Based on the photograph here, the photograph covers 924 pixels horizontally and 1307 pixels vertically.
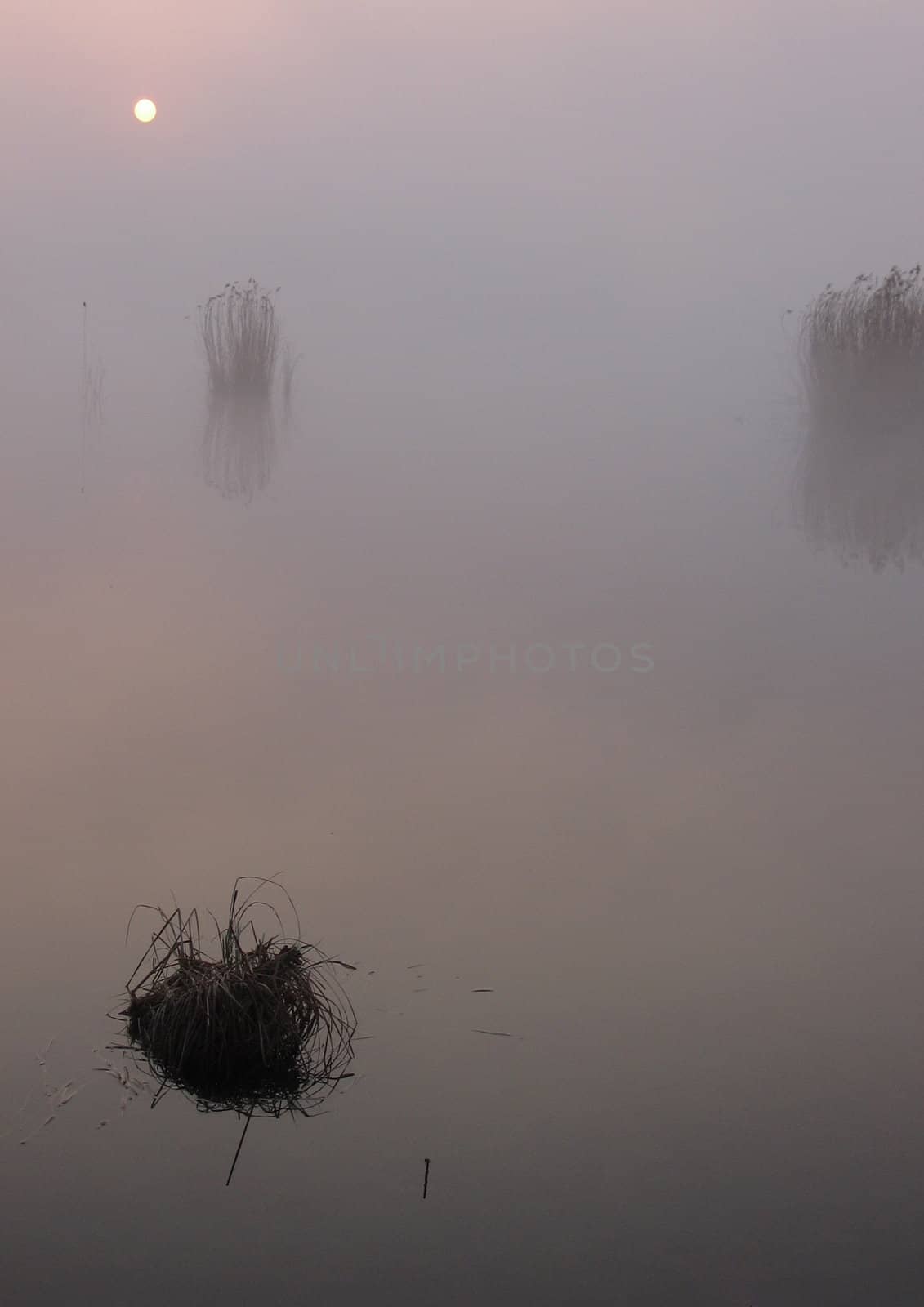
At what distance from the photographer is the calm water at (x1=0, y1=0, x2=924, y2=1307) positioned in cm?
172

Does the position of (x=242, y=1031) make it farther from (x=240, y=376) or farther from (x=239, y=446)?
(x=240, y=376)

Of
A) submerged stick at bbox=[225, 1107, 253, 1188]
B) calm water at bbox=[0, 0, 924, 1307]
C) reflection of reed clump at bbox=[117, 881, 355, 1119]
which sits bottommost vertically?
submerged stick at bbox=[225, 1107, 253, 1188]

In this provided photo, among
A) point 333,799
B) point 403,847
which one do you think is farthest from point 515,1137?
point 333,799

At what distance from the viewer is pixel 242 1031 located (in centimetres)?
189

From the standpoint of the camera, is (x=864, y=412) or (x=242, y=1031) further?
(x=864, y=412)

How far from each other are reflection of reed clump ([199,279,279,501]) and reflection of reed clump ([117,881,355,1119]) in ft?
6.19

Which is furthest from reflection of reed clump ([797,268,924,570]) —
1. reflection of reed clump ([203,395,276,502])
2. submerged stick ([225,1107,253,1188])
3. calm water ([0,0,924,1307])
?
submerged stick ([225,1107,253,1188])

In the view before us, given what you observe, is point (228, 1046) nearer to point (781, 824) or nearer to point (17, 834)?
point (17, 834)

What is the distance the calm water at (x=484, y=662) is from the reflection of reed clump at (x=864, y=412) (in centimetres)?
9

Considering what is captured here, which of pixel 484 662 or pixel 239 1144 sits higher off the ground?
pixel 484 662

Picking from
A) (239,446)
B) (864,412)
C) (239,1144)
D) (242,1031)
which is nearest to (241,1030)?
(242,1031)

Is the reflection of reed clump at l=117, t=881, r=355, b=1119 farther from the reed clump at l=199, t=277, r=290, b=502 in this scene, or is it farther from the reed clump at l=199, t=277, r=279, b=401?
the reed clump at l=199, t=277, r=279, b=401

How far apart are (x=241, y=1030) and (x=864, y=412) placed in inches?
106

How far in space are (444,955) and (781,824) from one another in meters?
0.88
